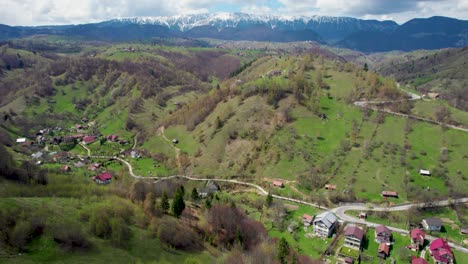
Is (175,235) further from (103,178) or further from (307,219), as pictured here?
(103,178)

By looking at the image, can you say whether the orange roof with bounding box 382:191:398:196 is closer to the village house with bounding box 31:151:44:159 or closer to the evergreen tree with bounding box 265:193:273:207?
the evergreen tree with bounding box 265:193:273:207

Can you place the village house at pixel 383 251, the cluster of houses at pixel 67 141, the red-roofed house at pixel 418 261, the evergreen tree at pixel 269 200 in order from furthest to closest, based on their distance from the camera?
1. the cluster of houses at pixel 67 141
2. the evergreen tree at pixel 269 200
3. the village house at pixel 383 251
4. the red-roofed house at pixel 418 261

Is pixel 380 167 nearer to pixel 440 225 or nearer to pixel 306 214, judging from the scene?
pixel 440 225

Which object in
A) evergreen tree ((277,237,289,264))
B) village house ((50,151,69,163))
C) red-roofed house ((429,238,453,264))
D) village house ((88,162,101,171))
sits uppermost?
evergreen tree ((277,237,289,264))

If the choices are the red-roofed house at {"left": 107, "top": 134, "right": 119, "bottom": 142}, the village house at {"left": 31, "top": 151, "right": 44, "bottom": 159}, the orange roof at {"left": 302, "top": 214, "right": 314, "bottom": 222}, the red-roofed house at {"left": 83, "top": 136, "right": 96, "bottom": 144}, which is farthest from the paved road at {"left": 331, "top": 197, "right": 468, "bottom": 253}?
the red-roofed house at {"left": 83, "top": 136, "right": 96, "bottom": 144}

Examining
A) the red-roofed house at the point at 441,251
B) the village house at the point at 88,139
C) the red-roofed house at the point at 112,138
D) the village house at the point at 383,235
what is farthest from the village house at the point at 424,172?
the village house at the point at 88,139

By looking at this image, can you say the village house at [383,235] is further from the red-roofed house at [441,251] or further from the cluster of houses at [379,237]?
the red-roofed house at [441,251]
